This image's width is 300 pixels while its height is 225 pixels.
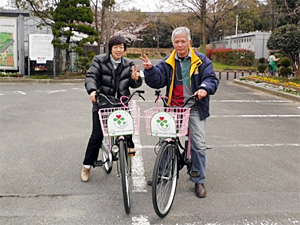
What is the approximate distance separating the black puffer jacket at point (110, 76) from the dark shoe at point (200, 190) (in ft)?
4.34

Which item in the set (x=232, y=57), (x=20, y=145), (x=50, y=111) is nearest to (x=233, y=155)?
(x=20, y=145)

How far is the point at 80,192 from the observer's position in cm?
425

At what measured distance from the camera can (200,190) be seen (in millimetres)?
4168

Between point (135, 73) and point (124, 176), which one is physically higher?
point (135, 73)

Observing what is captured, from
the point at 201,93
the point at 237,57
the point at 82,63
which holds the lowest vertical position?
the point at 201,93

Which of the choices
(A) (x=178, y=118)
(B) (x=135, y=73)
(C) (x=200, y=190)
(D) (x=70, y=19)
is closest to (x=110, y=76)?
(B) (x=135, y=73)

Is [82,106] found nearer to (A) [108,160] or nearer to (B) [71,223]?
(A) [108,160]

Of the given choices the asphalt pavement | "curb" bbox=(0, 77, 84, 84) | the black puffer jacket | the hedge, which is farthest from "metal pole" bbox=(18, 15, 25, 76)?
the hedge

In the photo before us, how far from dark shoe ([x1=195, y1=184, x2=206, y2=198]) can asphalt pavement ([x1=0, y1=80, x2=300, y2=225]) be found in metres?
0.07

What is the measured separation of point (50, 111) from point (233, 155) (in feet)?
17.9

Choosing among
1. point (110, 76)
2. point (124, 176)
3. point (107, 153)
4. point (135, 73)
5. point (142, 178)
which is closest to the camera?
point (124, 176)

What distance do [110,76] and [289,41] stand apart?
14.4 metres

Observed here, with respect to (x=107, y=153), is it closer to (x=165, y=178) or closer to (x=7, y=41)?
(x=165, y=178)

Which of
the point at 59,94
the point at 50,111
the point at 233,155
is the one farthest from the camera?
the point at 59,94
